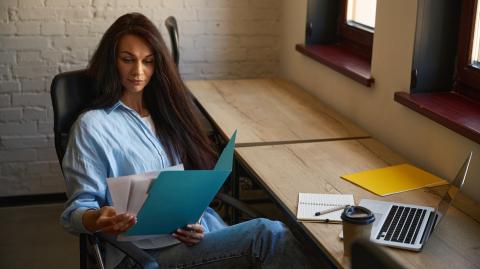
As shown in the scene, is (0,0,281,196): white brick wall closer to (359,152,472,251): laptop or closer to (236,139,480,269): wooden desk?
(236,139,480,269): wooden desk

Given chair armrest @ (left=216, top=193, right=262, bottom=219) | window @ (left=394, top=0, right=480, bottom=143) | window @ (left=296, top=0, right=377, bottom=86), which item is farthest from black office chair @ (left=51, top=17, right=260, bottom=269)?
window @ (left=296, top=0, right=377, bottom=86)

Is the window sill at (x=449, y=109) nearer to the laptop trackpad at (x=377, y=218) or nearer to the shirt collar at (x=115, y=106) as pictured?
the laptop trackpad at (x=377, y=218)

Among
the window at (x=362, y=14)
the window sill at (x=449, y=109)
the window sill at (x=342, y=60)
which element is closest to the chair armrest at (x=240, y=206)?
the window sill at (x=449, y=109)

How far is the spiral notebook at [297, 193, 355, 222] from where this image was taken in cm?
207

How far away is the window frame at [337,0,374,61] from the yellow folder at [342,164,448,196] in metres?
0.98

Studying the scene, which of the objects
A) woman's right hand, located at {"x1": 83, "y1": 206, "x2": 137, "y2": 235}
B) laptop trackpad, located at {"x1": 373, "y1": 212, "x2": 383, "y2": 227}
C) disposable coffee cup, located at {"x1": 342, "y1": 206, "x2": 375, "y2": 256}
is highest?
A: disposable coffee cup, located at {"x1": 342, "y1": 206, "x2": 375, "y2": 256}

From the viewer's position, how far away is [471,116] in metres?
2.37

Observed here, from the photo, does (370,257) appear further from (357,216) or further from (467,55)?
(467,55)

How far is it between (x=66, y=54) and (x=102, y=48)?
63.2 inches

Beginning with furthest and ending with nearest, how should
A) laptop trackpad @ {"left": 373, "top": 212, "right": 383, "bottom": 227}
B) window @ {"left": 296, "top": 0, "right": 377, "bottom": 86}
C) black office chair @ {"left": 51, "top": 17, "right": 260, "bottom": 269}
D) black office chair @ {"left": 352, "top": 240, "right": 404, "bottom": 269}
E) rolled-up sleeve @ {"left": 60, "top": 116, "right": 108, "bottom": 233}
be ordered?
window @ {"left": 296, "top": 0, "right": 377, "bottom": 86} → black office chair @ {"left": 51, "top": 17, "right": 260, "bottom": 269} → rolled-up sleeve @ {"left": 60, "top": 116, "right": 108, "bottom": 233} → laptop trackpad @ {"left": 373, "top": 212, "right": 383, "bottom": 227} → black office chair @ {"left": 352, "top": 240, "right": 404, "bottom": 269}

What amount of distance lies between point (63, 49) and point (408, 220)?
2.50 m

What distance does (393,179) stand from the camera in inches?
94.7

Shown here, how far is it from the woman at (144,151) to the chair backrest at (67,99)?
0.19 ft

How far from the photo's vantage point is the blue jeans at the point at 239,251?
2.14 m
